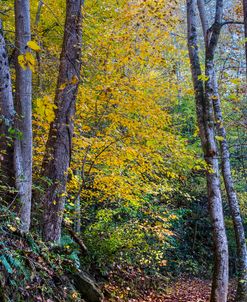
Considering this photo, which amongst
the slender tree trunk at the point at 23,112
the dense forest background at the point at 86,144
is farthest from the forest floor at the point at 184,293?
the slender tree trunk at the point at 23,112

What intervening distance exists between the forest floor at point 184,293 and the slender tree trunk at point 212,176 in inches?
71.3

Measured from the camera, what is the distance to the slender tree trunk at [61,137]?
166 inches

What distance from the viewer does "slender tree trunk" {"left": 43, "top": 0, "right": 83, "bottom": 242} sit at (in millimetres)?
4229

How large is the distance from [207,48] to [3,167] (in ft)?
16.0

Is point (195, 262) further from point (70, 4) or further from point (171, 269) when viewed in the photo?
point (70, 4)

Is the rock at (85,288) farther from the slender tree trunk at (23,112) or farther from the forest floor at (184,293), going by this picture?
the slender tree trunk at (23,112)

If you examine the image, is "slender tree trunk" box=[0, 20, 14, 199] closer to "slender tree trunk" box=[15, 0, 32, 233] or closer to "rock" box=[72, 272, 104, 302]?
"slender tree trunk" box=[15, 0, 32, 233]

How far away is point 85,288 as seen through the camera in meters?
4.57

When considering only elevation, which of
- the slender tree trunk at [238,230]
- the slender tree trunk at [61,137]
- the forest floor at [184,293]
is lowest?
the forest floor at [184,293]

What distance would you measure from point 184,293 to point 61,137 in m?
6.22

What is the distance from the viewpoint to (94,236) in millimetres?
6441

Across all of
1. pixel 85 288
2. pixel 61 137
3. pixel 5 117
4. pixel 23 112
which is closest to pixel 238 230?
pixel 85 288

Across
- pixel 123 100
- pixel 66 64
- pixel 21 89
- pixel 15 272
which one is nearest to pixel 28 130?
pixel 21 89

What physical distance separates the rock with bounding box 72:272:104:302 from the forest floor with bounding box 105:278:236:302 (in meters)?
1.10
